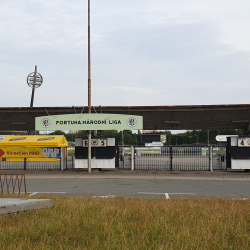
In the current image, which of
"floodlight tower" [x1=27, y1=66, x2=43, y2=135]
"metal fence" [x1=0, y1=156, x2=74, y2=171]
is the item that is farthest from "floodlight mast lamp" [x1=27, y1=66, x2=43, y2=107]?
"metal fence" [x1=0, y1=156, x2=74, y2=171]

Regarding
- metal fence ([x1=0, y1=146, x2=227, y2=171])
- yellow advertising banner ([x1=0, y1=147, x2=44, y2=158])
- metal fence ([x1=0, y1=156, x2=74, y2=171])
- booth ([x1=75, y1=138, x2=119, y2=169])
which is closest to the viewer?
booth ([x1=75, y1=138, x2=119, y2=169])

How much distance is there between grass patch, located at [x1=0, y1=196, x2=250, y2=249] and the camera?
5.83m

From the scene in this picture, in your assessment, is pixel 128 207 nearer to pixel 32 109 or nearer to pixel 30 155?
pixel 32 109

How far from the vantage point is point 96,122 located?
974 inches

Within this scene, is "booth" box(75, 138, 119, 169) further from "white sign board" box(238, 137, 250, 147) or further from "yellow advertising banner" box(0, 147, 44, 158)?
"white sign board" box(238, 137, 250, 147)

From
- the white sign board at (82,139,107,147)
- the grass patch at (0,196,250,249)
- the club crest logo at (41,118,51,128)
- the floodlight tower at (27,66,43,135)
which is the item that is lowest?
the grass patch at (0,196,250,249)

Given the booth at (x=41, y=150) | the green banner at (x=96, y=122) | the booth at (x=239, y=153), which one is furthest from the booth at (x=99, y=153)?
the booth at (x=239, y=153)

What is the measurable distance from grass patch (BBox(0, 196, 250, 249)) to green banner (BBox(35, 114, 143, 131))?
51.3ft

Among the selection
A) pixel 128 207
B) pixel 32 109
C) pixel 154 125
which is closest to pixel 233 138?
pixel 154 125

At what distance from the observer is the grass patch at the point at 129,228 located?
5.83 metres

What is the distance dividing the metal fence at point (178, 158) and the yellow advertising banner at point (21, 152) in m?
7.23

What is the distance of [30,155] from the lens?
27391mm

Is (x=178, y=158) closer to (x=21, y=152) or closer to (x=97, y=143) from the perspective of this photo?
(x=97, y=143)

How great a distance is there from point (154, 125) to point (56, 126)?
392 inches
